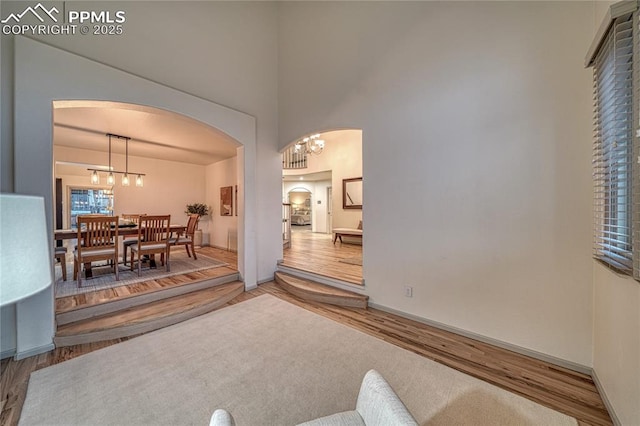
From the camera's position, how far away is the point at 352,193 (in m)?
7.56

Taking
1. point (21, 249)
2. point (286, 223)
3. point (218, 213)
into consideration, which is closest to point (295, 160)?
point (286, 223)

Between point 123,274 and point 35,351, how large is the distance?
2058mm

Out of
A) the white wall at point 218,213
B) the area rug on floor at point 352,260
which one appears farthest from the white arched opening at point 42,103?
the area rug on floor at point 352,260

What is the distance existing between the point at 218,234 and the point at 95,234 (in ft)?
11.9

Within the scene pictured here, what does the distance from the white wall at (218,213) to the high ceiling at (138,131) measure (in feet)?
1.56

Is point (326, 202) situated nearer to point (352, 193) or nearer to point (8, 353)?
point (352, 193)

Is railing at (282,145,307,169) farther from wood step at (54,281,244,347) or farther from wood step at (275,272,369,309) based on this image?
wood step at (54,281,244,347)

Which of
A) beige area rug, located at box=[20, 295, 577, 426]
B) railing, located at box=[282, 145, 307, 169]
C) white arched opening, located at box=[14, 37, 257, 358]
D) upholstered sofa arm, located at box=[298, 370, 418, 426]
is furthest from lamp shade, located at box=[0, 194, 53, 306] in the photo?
railing, located at box=[282, 145, 307, 169]

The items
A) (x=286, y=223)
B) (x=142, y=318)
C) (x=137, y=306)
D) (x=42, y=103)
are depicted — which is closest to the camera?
(x=42, y=103)

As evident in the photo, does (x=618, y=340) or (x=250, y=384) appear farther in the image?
(x=250, y=384)

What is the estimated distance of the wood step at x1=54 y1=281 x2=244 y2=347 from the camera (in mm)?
2480

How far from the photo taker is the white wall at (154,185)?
19.0ft

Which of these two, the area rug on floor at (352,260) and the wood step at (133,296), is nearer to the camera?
the wood step at (133,296)

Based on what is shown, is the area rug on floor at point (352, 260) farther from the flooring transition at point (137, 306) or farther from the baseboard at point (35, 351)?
the baseboard at point (35, 351)
